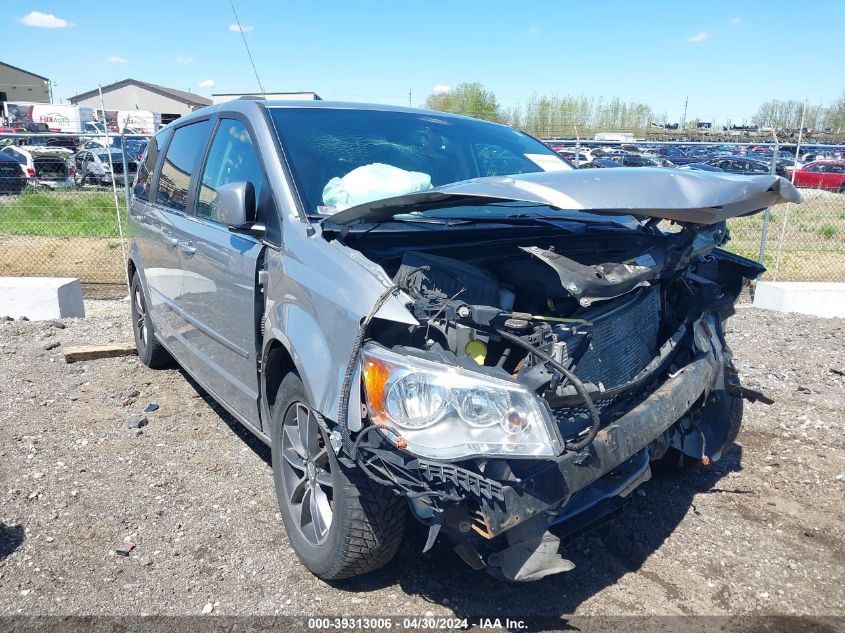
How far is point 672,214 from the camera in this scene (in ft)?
8.00

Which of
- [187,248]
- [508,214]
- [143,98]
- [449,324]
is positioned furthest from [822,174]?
[143,98]

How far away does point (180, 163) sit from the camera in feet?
14.6

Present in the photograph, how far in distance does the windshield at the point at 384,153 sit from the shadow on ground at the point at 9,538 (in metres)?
2.07

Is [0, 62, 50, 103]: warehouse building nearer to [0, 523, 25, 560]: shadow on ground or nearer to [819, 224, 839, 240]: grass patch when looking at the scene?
[819, 224, 839, 240]: grass patch

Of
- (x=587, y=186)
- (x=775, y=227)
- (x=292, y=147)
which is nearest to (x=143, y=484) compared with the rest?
(x=292, y=147)

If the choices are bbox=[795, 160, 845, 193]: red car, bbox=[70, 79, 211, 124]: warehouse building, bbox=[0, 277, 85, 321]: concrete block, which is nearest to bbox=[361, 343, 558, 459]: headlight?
bbox=[0, 277, 85, 321]: concrete block

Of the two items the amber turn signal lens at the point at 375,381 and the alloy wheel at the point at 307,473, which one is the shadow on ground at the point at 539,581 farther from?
the amber turn signal lens at the point at 375,381

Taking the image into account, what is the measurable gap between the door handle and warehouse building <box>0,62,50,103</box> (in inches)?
2687

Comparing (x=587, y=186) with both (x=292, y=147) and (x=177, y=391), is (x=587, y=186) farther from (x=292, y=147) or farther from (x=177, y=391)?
(x=177, y=391)

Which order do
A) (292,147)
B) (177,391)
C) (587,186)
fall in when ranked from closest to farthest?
(587,186), (292,147), (177,391)

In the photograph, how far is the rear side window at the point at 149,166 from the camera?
5.06 metres

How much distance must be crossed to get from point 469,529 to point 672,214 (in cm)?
131

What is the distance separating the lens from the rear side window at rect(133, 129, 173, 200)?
16.6 ft

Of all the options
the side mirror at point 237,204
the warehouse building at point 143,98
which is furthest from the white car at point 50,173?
the warehouse building at point 143,98
